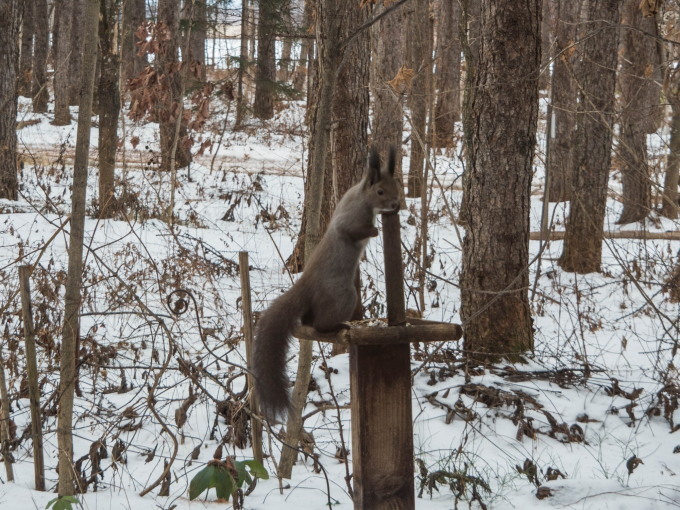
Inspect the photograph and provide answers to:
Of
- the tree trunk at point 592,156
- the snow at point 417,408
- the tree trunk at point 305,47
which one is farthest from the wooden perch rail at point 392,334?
the tree trunk at point 592,156

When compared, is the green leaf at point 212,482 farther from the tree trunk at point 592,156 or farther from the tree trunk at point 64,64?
the tree trunk at point 64,64

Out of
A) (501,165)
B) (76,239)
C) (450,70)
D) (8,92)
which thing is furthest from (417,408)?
(450,70)

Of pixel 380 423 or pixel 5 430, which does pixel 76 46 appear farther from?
pixel 380 423

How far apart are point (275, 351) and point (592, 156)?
24.9ft

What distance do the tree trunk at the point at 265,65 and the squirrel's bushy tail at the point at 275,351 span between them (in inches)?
467

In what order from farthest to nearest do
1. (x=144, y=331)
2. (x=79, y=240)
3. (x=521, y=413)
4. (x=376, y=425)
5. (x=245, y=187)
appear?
(x=245, y=187), (x=144, y=331), (x=521, y=413), (x=79, y=240), (x=376, y=425)

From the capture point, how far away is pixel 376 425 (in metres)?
2.88

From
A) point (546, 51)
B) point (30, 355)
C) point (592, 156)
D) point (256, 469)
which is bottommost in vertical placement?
point (256, 469)

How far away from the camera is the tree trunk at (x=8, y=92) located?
9711 millimetres

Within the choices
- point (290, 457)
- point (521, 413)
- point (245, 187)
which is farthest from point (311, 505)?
point (245, 187)

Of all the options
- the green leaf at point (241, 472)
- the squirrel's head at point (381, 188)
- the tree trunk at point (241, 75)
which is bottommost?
the green leaf at point (241, 472)

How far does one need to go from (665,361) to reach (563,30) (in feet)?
28.3

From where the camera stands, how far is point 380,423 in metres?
2.89

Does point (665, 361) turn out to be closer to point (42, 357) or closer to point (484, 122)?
point (484, 122)
